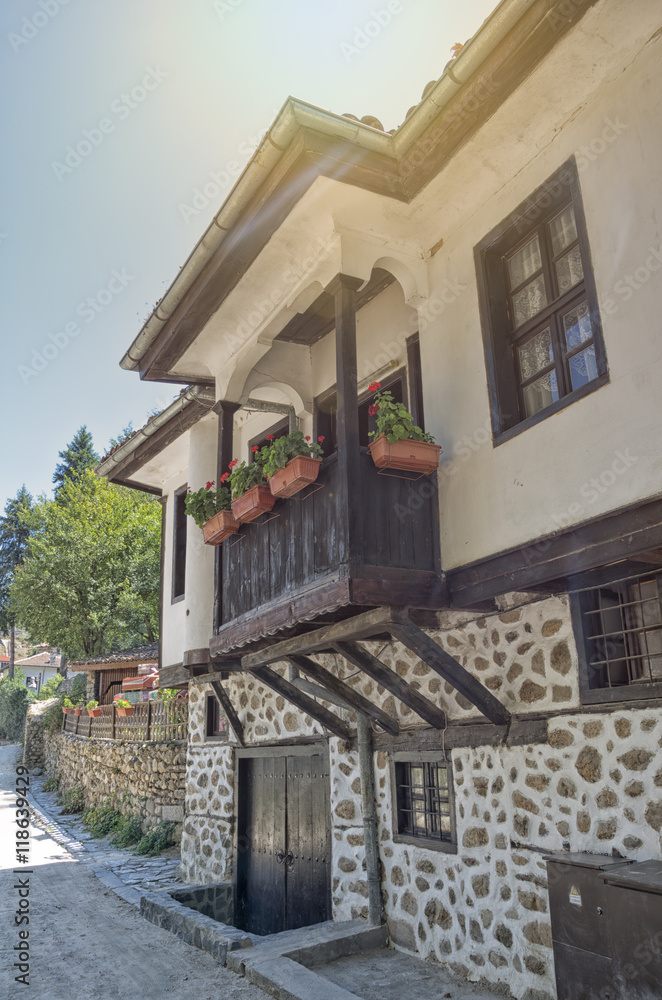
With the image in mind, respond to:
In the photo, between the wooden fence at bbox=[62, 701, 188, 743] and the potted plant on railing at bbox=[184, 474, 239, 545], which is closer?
the potted plant on railing at bbox=[184, 474, 239, 545]

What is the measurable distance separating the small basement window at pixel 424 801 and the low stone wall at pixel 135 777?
27.6 ft

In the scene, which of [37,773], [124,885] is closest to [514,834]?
[124,885]

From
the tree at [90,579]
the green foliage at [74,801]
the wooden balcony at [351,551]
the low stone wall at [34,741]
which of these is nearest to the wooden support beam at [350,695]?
the wooden balcony at [351,551]

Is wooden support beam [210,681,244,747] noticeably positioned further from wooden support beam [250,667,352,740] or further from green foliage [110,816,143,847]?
green foliage [110,816,143,847]

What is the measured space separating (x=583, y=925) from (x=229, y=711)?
597 centimetres

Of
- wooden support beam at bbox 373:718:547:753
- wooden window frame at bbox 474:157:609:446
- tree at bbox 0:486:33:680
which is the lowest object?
wooden support beam at bbox 373:718:547:753

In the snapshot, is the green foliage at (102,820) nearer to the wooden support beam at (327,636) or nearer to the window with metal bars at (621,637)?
the wooden support beam at (327,636)

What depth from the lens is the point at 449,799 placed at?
5633 millimetres

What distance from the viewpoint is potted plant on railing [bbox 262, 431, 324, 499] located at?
5422 millimetres

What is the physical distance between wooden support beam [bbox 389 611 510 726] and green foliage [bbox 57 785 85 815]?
16924 mm

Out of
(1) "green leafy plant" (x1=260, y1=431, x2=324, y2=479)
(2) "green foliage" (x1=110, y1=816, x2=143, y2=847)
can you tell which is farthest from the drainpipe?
(2) "green foliage" (x1=110, y1=816, x2=143, y2=847)

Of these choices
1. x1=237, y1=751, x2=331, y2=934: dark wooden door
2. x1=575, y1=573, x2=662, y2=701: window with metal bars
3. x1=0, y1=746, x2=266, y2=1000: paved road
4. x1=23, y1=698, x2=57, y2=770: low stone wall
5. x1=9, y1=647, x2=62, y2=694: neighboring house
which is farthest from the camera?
x1=9, y1=647, x2=62, y2=694: neighboring house

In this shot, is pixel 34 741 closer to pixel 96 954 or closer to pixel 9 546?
pixel 9 546

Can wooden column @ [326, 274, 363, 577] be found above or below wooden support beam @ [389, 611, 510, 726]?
above
